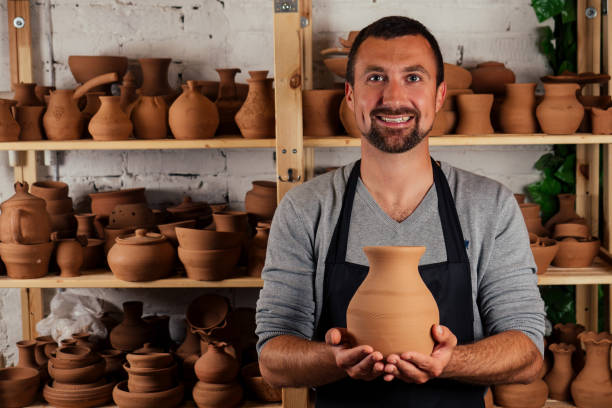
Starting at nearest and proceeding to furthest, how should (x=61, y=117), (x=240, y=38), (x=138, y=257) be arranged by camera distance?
(x=138, y=257), (x=61, y=117), (x=240, y=38)

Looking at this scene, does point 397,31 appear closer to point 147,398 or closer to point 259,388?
point 259,388

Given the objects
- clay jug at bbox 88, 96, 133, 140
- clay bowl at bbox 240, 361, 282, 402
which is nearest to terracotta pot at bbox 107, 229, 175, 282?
clay jug at bbox 88, 96, 133, 140

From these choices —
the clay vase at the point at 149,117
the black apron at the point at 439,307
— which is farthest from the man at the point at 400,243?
the clay vase at the point at 149,117

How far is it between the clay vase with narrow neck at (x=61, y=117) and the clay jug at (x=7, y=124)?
4.5 inches

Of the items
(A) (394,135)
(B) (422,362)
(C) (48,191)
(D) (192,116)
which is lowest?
(B) (422,362)

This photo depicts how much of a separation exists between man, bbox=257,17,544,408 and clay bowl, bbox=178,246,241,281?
757 millimetres

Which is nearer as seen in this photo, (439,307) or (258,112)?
(439,307)

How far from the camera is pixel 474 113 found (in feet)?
8.79

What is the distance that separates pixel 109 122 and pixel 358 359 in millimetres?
1629

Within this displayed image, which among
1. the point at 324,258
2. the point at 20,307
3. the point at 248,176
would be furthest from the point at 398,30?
the point at 20,307

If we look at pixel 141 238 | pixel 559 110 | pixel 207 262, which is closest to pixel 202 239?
pixel 207 262

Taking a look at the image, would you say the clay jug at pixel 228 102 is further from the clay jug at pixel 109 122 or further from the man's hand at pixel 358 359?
the man's hand at pixel 358 359

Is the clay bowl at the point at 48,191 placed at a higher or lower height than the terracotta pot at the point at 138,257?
higher

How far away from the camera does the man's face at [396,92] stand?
1.77 meters
